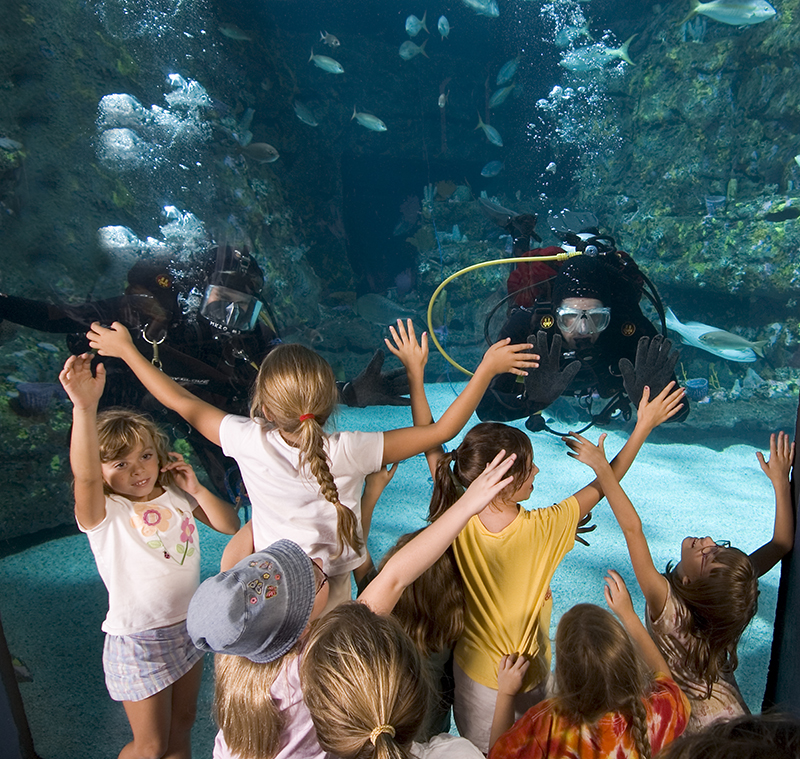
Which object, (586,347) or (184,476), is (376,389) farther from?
(586,347)

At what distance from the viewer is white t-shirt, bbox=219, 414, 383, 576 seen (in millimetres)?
1418

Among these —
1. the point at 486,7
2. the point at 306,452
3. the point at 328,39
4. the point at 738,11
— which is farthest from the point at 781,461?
the point at 328,39

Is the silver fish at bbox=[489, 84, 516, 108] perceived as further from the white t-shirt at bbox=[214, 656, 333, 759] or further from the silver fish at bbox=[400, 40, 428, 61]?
the white t-shirt at bbox=[214, 656, 333, 759]

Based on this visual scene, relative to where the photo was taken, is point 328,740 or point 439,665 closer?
point 328,740

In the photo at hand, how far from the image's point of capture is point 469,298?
358 cm

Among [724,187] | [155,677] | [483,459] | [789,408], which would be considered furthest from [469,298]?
[789,408]

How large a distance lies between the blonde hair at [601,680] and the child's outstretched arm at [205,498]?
1213mm

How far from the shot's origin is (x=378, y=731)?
793 millimetres

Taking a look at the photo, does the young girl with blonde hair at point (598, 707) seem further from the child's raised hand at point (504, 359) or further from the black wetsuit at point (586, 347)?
the black wetsuit at point (586, 347)

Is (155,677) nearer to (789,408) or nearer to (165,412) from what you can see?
(165,412)

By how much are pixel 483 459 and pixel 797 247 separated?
335cm

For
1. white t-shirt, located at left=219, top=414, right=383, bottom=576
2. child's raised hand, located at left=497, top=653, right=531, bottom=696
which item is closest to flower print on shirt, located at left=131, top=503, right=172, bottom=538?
white t-shirt, located at left=219, top=414, right=383, bottom=576

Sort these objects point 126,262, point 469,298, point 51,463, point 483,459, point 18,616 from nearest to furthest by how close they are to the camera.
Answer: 1. point 483,459
2. point 18,616
3. point 126,262
4. point 51,463
5. point 469,298

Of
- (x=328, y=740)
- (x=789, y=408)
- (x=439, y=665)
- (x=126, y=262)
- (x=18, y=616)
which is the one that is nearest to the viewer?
(x=328, y=740)
